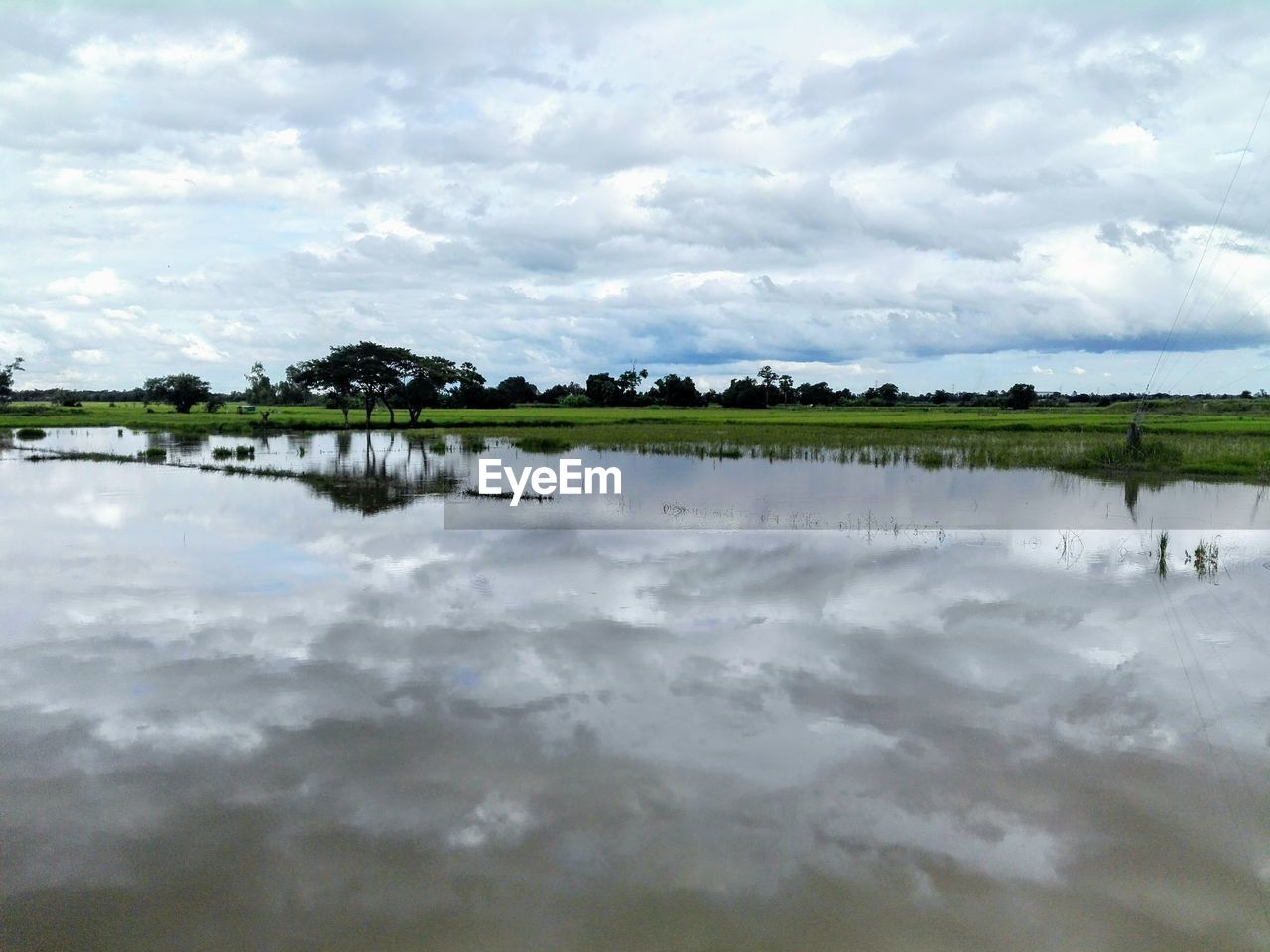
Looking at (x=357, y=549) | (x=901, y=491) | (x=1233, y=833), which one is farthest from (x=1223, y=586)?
(x=357, y=549)

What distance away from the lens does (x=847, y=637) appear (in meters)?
8.98

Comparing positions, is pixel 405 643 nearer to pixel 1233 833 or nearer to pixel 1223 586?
pixel 1233 833

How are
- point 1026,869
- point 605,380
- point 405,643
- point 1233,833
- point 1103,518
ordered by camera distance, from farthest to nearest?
point 605,380
point 1103,518
point 405,643
point 1233,833
point 1026,869

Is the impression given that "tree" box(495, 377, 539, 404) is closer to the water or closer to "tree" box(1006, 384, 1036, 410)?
"tree" box(1006, 384, 1036, 410)

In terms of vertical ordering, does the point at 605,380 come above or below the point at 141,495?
above

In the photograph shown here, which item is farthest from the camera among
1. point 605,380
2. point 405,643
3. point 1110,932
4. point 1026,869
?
point 605,380

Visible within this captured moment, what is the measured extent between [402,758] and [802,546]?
9346 mm

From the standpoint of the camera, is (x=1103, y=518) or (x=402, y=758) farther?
(x=1103, y=518)

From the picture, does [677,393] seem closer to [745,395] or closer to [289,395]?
[745,395]

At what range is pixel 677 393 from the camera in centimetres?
10075

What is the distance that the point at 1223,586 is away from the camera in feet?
37.3

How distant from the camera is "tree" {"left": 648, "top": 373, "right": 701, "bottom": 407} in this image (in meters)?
101

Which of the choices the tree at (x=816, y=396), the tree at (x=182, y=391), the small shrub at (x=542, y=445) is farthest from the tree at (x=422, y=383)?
the tree at (x=816, y=396)

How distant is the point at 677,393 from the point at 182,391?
53.1 m
